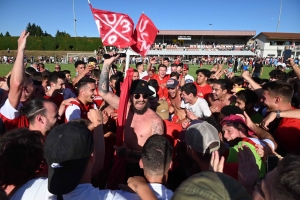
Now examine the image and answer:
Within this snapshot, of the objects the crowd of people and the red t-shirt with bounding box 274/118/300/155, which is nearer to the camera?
the crowd of people

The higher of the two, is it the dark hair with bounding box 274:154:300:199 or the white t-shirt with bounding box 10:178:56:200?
the dark hair with bounding box 274:154:300:199

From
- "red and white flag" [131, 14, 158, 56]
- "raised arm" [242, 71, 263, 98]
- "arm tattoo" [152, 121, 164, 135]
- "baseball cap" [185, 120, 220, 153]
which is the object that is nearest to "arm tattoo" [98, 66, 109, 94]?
"red and white flag" [131, 14, 158, 56]

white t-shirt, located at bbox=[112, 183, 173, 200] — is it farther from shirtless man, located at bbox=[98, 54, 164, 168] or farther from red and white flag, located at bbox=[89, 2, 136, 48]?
red and white flag, located at bbox=[89, 2, 136, 48]

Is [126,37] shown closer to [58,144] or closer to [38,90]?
[38,90]

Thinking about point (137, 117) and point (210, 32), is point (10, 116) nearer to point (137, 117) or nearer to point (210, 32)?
point (137, 117)

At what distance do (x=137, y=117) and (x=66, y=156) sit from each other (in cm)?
213

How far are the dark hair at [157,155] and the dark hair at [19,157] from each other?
885 millimetres

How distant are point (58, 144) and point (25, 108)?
156 cm

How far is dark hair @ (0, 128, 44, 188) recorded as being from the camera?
173cm

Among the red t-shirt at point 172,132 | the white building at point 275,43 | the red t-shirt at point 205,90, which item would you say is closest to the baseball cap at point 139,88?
the red t-shirt at point 172,132

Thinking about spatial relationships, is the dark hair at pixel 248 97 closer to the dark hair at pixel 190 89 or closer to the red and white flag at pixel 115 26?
the dark hair at pixel 190 89

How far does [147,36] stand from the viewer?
13.1ft

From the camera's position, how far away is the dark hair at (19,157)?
1.73 metres

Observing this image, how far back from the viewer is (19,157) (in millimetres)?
1780
